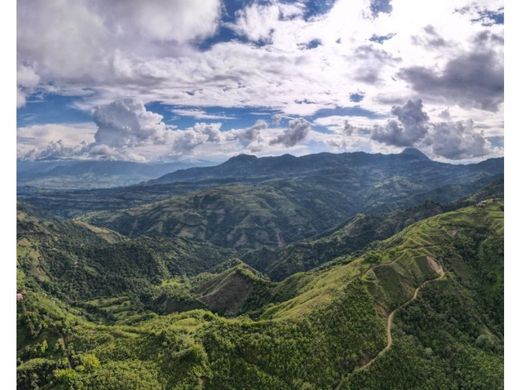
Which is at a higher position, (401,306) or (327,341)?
(401,306)

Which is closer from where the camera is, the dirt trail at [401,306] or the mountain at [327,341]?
the mountain at [327,341]

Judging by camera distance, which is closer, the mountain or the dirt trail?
the mountain

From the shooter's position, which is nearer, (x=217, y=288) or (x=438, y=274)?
(x=438, y=274)

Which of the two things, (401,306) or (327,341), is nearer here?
(327,341)
